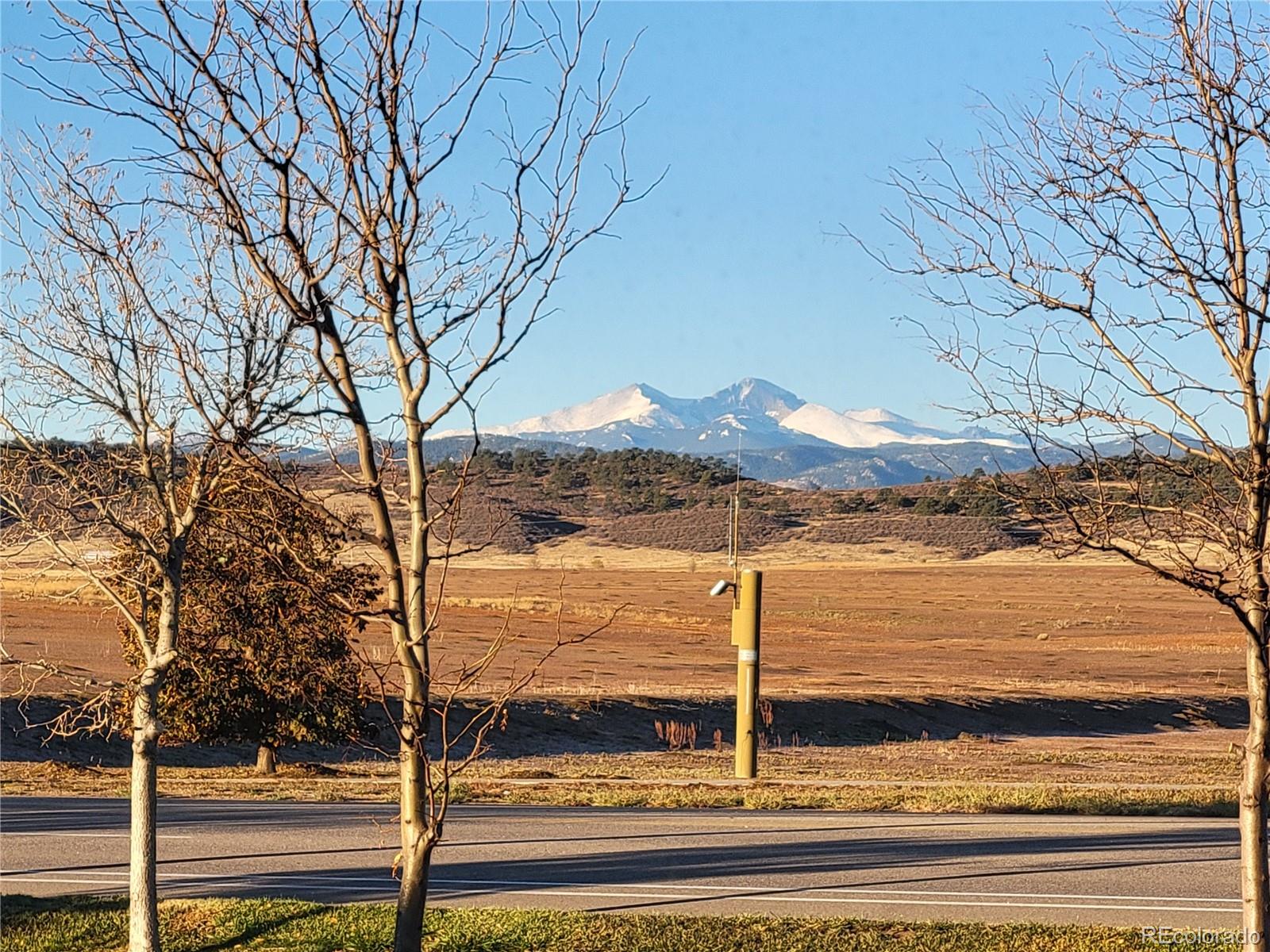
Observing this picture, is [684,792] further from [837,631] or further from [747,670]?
[837,631]

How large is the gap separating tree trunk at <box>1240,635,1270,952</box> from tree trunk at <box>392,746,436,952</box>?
358cm

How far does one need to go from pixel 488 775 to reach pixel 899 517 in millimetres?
106138

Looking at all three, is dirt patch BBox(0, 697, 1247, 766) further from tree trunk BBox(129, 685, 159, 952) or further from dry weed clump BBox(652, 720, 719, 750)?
tree trunk BBox(129, 685, 159, 952)

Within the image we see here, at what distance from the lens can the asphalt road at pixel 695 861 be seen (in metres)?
10.8

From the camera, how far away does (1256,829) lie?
259 inches

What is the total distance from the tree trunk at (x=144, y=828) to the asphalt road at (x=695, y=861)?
8.49 feet

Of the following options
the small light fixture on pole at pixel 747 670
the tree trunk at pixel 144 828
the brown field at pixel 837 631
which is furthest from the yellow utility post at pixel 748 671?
the tree trunk at pixel 144 828

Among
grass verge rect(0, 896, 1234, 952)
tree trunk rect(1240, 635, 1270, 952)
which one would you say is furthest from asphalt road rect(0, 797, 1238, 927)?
tree trunk rect(1240, 635, 1270, 952)

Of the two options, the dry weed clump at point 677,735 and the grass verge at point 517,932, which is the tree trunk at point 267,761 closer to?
the dry weed clump at point 677,735

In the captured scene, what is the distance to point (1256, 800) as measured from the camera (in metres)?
6.50

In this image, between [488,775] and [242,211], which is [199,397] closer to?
[242,211]

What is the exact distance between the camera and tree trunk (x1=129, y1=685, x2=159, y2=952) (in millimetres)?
8328

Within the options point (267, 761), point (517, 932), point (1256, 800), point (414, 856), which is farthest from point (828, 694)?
point (414, 856)

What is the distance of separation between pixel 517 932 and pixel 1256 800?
4.94 metres
